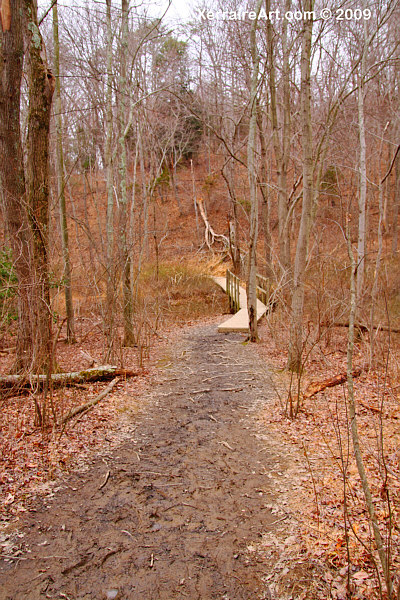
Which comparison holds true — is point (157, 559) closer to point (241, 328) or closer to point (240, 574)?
point (240, 574)

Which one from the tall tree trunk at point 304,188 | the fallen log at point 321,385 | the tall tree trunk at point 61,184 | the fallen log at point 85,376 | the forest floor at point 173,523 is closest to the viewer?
the forest floor at point 173,523

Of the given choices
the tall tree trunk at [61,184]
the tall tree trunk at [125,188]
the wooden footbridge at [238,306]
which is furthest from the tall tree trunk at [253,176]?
the tall tree trunk at [61,184]

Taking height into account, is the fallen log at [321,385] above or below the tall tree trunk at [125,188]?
below

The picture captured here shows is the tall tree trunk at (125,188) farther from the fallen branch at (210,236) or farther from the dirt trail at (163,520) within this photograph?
the fallen branch at (210,236)

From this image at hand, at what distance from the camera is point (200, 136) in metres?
30.2

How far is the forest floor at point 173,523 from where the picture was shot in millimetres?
2500

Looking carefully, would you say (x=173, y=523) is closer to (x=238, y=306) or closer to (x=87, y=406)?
(x=87, y=406)

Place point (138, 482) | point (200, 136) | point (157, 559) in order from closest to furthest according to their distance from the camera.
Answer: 1. point (157, 559)
2. point (138, 482)
3. point (200, 136)

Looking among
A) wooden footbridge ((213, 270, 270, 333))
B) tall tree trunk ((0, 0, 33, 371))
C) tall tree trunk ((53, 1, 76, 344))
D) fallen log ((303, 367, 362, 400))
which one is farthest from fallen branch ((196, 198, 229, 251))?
fallen log ((303, 367, 362, 400))

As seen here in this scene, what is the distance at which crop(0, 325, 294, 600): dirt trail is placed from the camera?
252cm

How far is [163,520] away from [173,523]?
0.08m

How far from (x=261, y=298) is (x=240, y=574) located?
1220cm

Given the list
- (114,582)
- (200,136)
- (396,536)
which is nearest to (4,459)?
(114,582)

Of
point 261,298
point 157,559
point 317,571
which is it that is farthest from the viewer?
point 261,298
